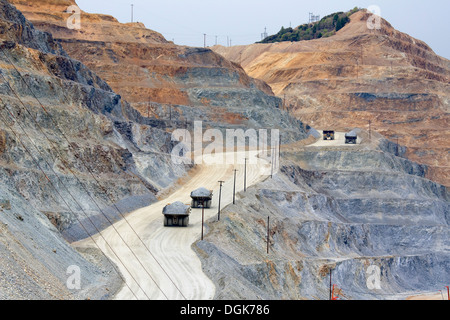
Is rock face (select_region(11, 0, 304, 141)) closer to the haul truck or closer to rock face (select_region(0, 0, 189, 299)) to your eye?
rock face (select_region(0, 0, 189, 299))

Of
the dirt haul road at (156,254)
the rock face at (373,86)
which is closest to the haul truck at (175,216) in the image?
the dirt haul road at (156,254)

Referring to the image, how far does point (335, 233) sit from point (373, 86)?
9810 cm

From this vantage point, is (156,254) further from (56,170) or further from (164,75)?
(164,75)

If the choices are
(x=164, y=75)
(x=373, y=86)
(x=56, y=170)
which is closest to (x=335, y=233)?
(x=56, y=170)

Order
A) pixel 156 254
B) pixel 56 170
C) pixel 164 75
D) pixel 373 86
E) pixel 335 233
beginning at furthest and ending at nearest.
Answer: pixel 373 86
pixel 164 75
pixel 335 233
pixel 56 170
pixel 156 254

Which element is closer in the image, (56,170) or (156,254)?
(156,254)

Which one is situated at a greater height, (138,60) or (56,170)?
(138,60)

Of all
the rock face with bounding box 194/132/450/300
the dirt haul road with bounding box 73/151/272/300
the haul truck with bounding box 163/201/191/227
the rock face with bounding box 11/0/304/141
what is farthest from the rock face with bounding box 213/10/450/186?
the haul truck with bounding box 163/201/191/227

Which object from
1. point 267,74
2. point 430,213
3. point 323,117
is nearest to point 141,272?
point 430,213

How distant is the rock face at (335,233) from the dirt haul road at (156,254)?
1.21 metres

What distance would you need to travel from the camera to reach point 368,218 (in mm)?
95000

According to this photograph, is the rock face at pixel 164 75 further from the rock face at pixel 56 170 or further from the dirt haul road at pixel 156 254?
the dirt haul road at pixel 156 254

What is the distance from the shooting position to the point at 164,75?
126m
